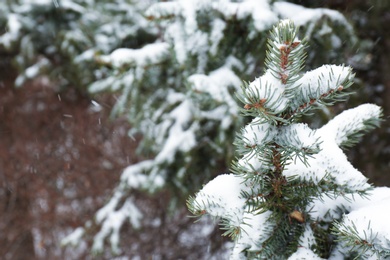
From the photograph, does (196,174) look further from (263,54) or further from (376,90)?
(376,90)

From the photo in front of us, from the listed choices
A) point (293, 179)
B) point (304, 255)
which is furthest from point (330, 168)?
point (304, 255)

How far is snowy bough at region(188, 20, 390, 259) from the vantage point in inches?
28.8

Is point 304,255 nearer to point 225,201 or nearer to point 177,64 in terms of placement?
point 225,201

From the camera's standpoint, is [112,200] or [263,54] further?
[112,200]

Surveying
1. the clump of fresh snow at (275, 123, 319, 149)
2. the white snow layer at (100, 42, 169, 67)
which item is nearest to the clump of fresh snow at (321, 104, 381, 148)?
the clump of fresh snow at (275, 123, 319, 149)

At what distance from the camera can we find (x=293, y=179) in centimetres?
87

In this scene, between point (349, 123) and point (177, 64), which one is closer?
point (349, 123)

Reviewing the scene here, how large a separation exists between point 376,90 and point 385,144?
1.16 ft

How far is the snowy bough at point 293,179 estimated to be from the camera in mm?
732

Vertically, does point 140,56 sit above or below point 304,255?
below

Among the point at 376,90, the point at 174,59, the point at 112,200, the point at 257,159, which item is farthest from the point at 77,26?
the point at 257,159

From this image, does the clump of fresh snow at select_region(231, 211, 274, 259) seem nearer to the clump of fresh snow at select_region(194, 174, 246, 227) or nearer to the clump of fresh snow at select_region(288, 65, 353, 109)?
the clump of fresh snow at select_region(194, 174, 246, 227)

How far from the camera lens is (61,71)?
3803 millimetres

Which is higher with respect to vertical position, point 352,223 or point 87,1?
point 352,223
